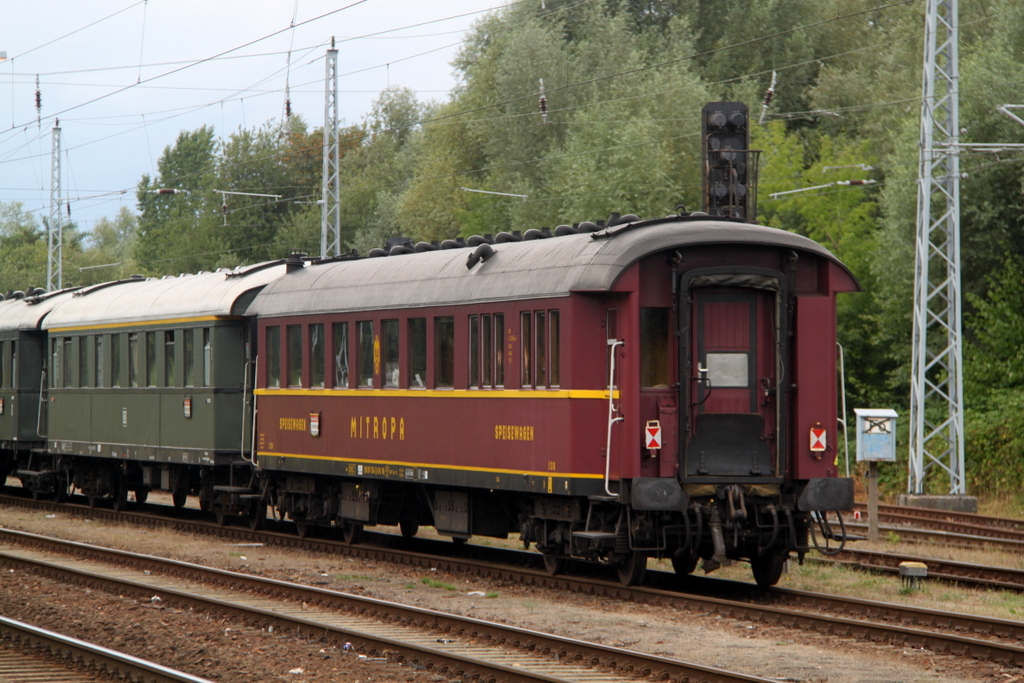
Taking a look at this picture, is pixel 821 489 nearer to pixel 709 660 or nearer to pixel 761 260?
pixel 761 260

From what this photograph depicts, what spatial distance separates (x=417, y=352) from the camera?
15852mm

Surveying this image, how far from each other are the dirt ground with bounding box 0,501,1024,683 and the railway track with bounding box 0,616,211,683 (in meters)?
0.43

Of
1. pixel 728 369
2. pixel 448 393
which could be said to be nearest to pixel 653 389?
pixel 728 369

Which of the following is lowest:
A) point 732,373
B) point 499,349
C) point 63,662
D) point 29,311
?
point 63,662

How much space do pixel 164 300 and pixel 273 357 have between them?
387 centimetres

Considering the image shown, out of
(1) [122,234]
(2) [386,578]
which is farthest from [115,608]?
(1) [122,234]

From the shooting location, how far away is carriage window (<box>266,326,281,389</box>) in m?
19.0

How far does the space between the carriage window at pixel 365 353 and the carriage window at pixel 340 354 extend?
315 mm

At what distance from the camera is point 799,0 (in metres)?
54.1

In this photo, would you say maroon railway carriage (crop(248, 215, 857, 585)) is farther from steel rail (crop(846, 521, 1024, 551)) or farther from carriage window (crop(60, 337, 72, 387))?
carriage window (crop(60, 337, 72, 387))

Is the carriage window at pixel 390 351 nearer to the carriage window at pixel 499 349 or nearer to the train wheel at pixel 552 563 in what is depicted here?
the carriage window at pixel 499 349

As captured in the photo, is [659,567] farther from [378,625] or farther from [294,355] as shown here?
[294,355]

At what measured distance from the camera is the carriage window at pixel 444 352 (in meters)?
15.2

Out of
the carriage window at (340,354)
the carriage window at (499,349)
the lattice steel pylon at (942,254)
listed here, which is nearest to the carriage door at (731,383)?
the carriage window at (499,349)
